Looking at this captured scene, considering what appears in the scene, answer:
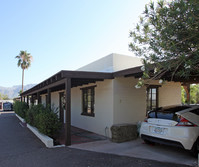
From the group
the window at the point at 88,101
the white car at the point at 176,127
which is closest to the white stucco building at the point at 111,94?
the window at the point at 88,101

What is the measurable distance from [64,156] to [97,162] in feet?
3.57

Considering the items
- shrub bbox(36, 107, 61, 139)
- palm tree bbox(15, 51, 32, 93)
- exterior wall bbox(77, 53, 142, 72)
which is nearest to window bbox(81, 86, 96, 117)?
exterior wall bbox(77, 53, 142, 72)

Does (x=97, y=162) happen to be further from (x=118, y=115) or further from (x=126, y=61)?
(x=126, y=61)

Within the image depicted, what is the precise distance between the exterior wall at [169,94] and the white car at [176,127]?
3735mm

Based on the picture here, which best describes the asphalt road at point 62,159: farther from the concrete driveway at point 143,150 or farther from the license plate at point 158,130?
the license plate at point 158,130

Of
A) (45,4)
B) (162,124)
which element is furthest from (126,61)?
(45,4)

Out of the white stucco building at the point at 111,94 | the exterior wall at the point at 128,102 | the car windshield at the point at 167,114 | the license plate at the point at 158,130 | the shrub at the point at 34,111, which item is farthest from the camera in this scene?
the shrub at the point at 34,111

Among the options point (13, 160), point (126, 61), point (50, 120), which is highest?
point (126, 61)

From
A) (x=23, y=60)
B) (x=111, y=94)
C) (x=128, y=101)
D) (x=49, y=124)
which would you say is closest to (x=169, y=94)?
(x=128, y=101)

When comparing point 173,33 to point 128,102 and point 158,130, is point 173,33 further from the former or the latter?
point 128,102

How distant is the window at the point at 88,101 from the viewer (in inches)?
367

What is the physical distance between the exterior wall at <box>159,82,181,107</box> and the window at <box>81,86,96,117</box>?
11.2 ft

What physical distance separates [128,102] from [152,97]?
170 cm

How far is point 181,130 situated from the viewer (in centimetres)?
486
